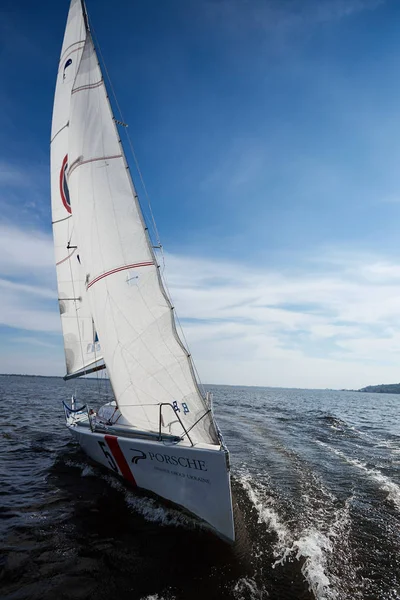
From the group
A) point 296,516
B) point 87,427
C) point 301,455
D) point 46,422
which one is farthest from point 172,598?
point 46,422

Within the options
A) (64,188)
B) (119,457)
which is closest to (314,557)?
(119,457)

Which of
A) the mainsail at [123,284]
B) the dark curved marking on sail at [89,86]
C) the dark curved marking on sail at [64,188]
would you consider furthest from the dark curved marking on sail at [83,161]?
the dark curved marking on sail at [64,188]

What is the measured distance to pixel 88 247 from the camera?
27.9ft

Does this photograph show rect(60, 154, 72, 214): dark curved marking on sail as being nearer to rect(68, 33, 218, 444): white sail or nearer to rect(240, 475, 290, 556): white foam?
rect(68, 33, 218, 444): white sail

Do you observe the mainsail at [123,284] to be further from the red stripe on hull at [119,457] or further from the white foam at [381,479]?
the white foam at [381,479]

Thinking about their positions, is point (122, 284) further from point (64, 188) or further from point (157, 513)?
point (64, 188)

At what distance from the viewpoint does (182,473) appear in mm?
6609

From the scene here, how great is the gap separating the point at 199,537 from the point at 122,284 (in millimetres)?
5783

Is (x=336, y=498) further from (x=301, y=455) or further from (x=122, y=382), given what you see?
(x=122, y=382)

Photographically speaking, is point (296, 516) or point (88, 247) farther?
point (88, 247)

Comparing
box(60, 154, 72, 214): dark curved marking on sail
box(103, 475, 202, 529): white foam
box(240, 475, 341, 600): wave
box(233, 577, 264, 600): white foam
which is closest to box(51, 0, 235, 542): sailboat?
box(103, 475, 202, 529): white foam

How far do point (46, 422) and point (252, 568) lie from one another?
1783cm

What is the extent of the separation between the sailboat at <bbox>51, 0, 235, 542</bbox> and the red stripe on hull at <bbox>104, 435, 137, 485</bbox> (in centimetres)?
4

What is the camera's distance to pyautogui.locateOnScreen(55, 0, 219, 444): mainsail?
297 inches
